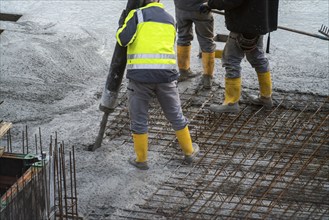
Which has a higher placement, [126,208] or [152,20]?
[152,20]

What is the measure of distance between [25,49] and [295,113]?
3550 millimetres

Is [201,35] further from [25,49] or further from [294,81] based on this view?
[25,49]

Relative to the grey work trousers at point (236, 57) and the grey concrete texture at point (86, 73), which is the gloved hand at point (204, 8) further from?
the grey concrete texture at point (86, 73)

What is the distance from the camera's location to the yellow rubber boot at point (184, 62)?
8.19 meters

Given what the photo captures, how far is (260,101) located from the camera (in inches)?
303

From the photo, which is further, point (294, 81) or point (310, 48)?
point (310, 48)

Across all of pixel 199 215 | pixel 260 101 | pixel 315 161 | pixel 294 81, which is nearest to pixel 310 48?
pixel 294 81

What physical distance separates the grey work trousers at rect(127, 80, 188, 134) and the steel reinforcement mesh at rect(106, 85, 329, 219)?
470mm

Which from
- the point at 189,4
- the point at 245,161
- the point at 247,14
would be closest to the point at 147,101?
the point at 245,161

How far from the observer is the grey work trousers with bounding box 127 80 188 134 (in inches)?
244

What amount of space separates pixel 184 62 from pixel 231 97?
1.06 meters

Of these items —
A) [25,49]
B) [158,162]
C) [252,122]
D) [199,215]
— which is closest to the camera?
[199,215]

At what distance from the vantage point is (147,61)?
6.02 metres

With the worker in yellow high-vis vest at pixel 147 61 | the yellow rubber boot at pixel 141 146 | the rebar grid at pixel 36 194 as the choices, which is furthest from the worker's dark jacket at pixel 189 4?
the rebar grid at pixel 36 194
